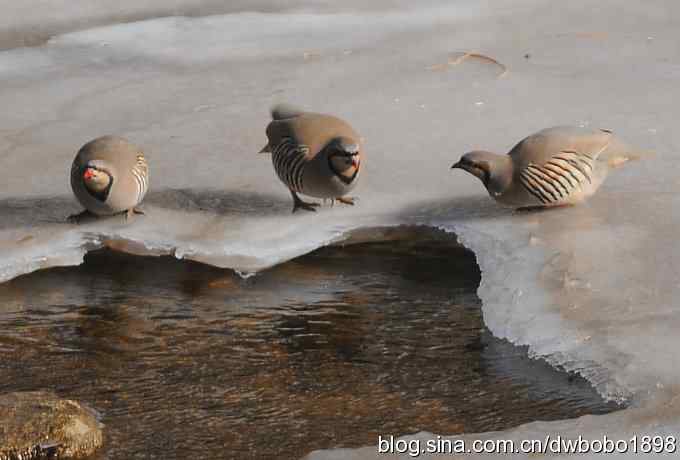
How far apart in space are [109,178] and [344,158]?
1.11m

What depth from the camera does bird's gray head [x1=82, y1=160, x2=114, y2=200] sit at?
20.0ft

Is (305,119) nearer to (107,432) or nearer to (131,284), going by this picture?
(131,284)

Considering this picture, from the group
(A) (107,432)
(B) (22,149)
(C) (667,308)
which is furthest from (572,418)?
(B) (22,149)

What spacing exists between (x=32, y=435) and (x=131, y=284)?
153 centimetres

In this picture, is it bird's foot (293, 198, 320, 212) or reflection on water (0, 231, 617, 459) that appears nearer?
reflection on water (0, 231, 617, 459)

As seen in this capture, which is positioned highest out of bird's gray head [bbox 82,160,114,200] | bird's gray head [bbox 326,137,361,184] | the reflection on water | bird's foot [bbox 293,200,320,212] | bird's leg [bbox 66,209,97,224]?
bird's gray head [bbox 326,137,361,184]

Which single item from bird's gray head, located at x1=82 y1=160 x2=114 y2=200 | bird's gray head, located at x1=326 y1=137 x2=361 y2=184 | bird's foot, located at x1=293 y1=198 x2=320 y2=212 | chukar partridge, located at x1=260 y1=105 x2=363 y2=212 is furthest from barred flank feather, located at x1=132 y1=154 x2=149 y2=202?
bird's gray head, located at x1=326 y1=137 x2=361 y2=184

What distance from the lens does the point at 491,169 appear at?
6.00 meters

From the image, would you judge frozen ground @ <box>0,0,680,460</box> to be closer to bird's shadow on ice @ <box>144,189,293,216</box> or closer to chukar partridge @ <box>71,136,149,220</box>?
bird's shadow on ice @ <box>144,189,293,216</box>

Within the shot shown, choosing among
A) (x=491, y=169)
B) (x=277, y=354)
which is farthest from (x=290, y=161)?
(x=277, y=354)

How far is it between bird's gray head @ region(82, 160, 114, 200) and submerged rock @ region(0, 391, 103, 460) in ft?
6.05

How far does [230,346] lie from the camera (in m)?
5.12

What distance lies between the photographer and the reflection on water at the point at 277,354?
4438 mm

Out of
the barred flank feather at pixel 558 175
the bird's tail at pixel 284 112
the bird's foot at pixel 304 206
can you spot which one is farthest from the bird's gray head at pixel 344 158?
the barred flank feather at pixel 558 175
